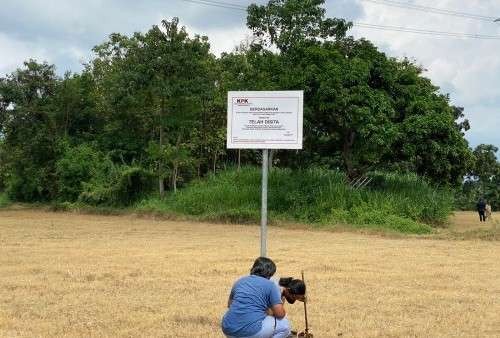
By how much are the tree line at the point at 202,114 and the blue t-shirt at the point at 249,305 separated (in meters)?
20.9

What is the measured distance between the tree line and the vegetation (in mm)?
67

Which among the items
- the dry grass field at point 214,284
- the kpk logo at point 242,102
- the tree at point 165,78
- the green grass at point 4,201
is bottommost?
the dry grass field at point 214,284

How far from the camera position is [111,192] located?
34531 mm

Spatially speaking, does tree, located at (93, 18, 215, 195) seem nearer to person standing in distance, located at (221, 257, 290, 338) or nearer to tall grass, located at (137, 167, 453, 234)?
tall grass, located at (137, 167, 453, 234)

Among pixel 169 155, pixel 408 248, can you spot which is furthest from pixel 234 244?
pixel 169 155

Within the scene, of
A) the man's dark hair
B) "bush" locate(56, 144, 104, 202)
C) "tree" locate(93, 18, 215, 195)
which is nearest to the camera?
the man's dark hair

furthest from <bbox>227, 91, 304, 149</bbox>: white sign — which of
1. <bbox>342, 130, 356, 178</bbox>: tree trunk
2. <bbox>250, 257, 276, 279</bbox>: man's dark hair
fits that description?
<bbox>342, 130, 356, 178</bbox>: tree trunk

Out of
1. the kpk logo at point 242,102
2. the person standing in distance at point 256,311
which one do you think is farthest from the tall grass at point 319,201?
the person standing in distance at point 256,311

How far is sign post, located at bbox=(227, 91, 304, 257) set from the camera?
337 inches

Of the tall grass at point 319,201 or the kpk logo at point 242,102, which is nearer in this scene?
the kpk logo at point 242,102

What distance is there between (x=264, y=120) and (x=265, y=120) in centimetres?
1

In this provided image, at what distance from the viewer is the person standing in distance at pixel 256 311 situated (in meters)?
6.20

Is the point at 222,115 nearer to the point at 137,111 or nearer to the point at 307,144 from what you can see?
the point at 137,111

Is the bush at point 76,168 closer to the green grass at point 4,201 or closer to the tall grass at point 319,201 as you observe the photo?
the tall grass at point 319,201
